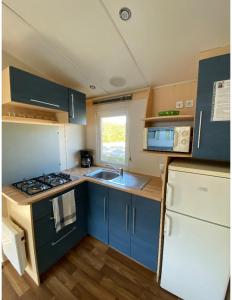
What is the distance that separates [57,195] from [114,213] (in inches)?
26.9

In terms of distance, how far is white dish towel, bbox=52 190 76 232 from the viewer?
4.78ft

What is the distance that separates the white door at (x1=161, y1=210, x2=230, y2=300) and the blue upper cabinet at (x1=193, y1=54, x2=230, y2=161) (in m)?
0.56

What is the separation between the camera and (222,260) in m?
1.03

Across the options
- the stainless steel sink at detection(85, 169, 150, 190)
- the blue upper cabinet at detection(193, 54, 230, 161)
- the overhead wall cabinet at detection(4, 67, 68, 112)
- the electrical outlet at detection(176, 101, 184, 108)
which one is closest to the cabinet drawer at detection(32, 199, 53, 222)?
the stainless steel sink at detection(85, 169, 150, 190)

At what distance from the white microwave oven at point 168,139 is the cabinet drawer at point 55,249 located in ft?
4.55

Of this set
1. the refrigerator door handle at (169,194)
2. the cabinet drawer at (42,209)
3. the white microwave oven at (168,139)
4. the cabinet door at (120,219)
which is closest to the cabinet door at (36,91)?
the cabinet drawer at (42,209)

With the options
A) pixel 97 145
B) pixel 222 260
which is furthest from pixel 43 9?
pixel 222 260

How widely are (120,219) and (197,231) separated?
2.62ft

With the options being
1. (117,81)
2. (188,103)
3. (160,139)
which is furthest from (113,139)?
(188,103)

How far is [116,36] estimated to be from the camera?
Answer: 3.94ft

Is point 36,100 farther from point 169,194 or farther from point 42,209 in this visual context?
point 169,194

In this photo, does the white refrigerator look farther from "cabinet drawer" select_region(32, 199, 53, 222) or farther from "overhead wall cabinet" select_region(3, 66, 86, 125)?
"overhead wall cabinet" select_region(3, 66, 86, 125)

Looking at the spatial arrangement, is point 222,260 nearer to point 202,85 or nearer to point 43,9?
point 202,85

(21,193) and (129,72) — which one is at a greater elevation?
(129,72)
